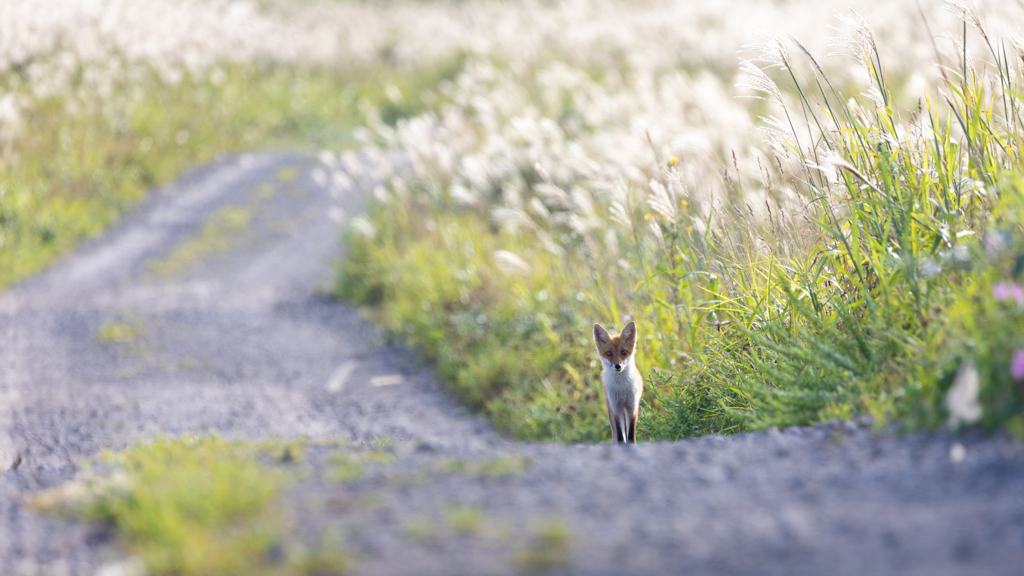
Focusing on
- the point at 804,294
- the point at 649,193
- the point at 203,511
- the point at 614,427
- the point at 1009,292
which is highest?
the point at 649,193

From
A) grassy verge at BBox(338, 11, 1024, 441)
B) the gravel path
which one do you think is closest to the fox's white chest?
grassy verge at BBox(338, 11, 1024, 441)

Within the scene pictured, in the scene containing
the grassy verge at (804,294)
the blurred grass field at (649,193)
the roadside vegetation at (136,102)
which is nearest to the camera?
the grassy verge at (804,294)

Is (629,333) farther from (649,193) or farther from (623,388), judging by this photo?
(649,193)

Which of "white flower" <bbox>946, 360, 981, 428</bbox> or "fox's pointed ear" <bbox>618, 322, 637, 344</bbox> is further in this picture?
"fox's pointed ear" <bbox>618, 322, 637, 344</bbox>

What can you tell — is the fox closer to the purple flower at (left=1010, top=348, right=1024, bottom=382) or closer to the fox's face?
the fox's face

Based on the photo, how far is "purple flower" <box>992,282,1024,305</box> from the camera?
2512mm

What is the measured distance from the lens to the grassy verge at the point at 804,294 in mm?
2947

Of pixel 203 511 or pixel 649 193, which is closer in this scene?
pixel 203 511

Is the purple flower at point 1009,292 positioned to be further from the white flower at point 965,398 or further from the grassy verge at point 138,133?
the grassy verge at point 138,133

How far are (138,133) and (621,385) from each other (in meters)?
10.7

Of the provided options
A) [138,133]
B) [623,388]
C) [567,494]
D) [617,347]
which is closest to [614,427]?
[623,388]

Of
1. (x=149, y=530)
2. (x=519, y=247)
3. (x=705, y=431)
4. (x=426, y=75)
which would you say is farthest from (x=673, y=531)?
(x=426, y=75)

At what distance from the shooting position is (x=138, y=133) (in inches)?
474

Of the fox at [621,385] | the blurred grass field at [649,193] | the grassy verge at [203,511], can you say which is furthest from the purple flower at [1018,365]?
the grassy verge at [203,511]
